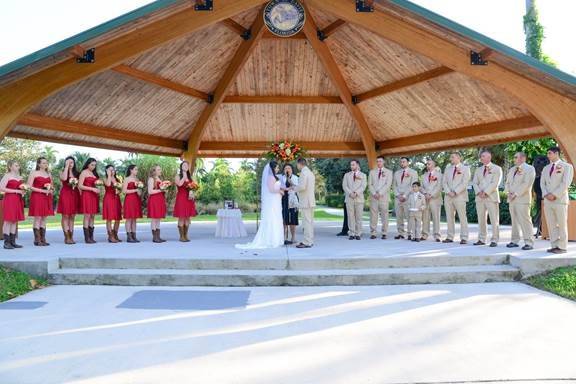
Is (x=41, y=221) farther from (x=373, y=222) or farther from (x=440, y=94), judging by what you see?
(x=440, y=94)

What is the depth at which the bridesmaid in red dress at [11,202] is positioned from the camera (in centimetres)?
855

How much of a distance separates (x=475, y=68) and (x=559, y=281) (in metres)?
3.89

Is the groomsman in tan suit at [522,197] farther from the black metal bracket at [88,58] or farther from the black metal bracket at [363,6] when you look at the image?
the black metal bracket at [88,58]

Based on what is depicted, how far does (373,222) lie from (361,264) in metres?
4.37

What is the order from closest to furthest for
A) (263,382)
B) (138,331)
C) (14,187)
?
(263,382) < (138,331) < (14,187)

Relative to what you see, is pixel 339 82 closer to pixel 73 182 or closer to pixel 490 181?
pixel 490 181

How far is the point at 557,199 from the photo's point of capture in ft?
25.1

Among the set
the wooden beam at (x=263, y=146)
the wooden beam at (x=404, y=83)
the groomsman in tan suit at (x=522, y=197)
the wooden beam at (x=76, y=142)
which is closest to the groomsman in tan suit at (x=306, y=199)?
the wooden beam at (x=404, y=83)

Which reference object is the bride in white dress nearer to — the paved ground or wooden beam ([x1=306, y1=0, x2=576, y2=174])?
the paved ground

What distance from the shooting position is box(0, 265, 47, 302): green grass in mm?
6016

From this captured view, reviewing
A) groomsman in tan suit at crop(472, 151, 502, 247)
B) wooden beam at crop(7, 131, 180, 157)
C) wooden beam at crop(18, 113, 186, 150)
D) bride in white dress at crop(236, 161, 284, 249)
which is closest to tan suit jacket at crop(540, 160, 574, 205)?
groomsman in tan suit at crop(472, 151, 502, 247)

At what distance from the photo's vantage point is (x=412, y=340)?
4.12 metres

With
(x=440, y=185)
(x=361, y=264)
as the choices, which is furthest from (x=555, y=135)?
(x=361, y=264)

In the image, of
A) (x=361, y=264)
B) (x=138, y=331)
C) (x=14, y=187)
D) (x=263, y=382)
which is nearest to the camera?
(x=263, y=382)
